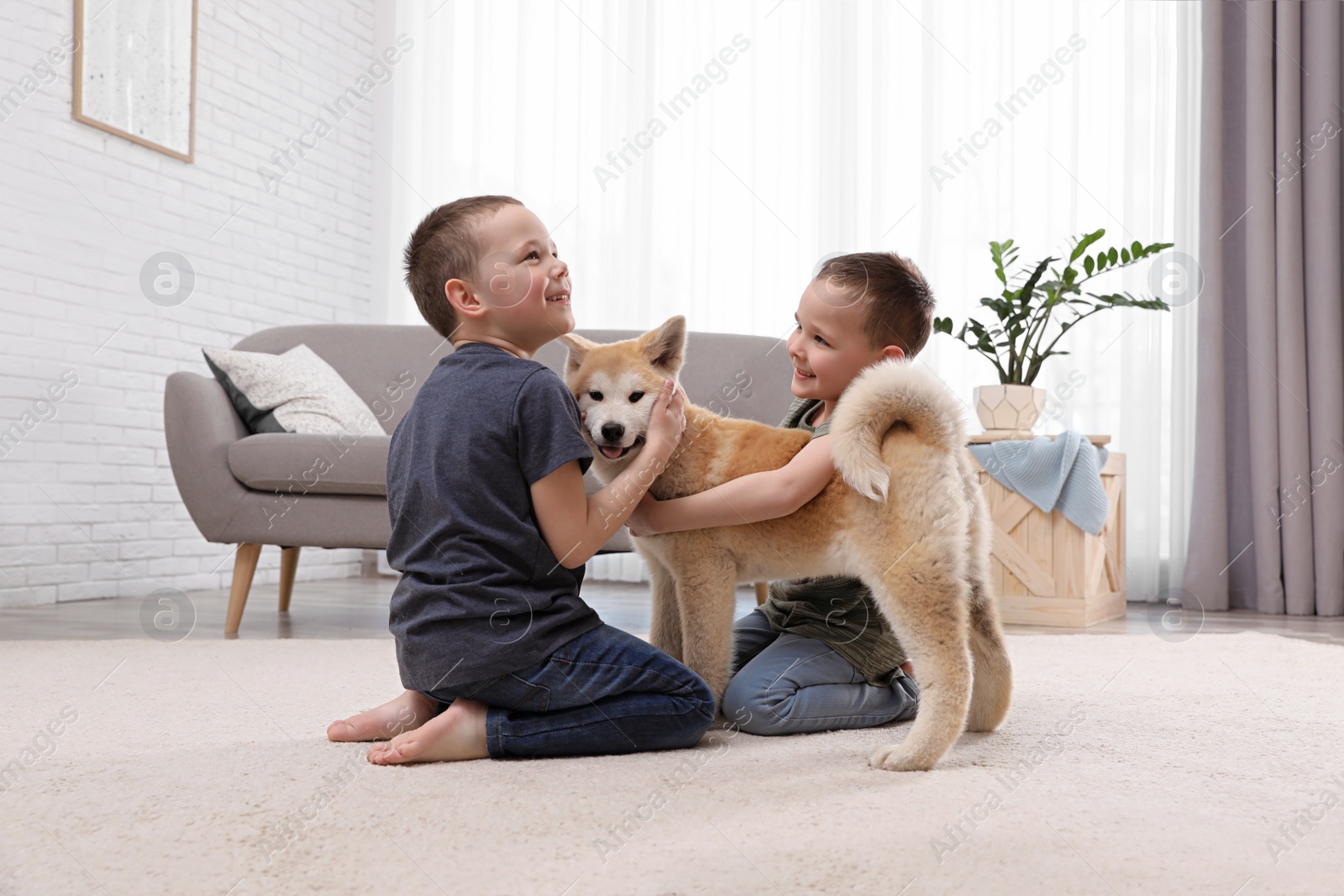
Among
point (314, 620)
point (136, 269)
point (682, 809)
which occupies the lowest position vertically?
point (314, 620)

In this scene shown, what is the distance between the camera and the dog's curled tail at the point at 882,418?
61.1 inches

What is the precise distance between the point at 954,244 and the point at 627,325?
5.94 feet

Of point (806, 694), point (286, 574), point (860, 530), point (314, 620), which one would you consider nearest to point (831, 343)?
point (860, 530)

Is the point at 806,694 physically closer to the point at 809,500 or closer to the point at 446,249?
the point at 809,500

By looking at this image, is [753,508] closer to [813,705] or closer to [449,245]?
[813,705]

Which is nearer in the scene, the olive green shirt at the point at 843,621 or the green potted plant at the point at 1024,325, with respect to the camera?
the olive green shirt at the point at 843,621

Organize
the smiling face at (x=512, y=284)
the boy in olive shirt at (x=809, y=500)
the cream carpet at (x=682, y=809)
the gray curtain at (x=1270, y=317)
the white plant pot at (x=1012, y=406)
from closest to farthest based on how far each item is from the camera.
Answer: the cream carpet at (x=682, y=809)
the smiling face at (x=512, y=284)
the boy in olive shirt at (x=809, y=500)
the white plant pot at (x=1012, y=406)
the gray curtain at (x=1270, y=317)

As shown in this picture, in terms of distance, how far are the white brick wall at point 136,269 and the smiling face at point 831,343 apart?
11.3 ft

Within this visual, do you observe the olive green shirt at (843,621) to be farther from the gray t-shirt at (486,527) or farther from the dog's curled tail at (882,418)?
the gray t-shirt at (486,527)

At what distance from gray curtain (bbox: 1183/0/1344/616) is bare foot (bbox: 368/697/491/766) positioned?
3.86 m

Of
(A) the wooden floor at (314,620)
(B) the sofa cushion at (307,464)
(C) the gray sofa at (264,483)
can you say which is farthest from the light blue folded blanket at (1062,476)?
(B) the sofa cushion at (307,464)

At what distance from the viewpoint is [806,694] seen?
184cm

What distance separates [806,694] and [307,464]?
6.82ft

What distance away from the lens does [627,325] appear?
18.2 ft
